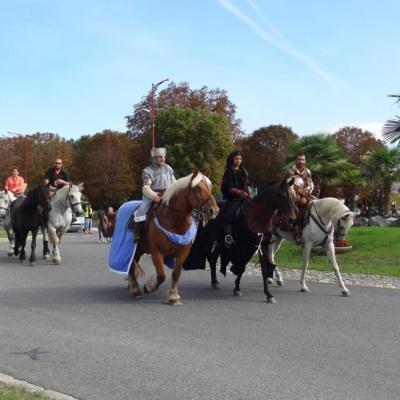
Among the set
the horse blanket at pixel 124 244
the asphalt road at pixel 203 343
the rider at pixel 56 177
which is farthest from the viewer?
the rider at pixel 56 177

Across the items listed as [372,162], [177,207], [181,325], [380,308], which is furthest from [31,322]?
[372,162]

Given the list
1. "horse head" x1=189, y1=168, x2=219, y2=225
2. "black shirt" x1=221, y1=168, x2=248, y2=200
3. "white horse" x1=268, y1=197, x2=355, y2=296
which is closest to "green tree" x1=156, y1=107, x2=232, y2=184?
"white horse" x1=268, y1=197, x2=355, y2=296

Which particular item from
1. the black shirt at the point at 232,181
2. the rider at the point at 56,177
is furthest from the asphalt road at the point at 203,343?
the rider at the point at 56,177

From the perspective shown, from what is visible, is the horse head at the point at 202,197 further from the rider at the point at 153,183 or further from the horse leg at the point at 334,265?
the horse leg at the point at 334,265

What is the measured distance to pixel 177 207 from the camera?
31.9 ft

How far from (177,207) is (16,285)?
4340mm

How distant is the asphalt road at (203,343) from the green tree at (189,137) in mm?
44072

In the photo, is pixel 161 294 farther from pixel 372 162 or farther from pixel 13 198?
pixel 372 162

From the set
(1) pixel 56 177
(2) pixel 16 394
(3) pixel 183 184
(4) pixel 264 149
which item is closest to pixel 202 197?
(3) pixel 183 184

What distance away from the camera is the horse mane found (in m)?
9.45

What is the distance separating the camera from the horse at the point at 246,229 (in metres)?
10.2

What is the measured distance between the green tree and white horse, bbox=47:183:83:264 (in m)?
38.9

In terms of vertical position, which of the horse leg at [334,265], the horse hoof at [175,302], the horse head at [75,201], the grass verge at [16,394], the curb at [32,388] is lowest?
the horse hoof at [175,302]

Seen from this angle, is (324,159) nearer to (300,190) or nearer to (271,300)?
(300,190)
